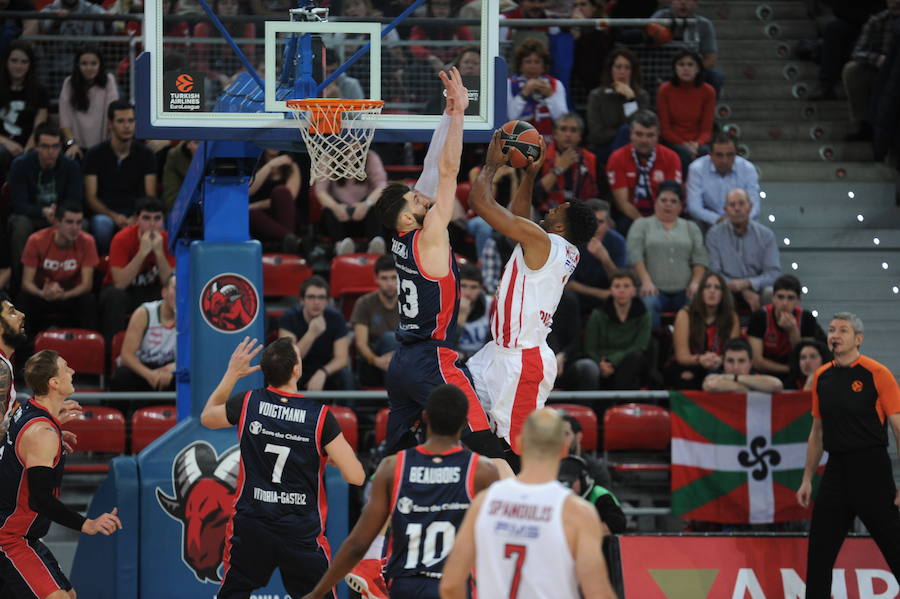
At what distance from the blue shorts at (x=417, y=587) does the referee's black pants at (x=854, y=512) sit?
13.1 ft

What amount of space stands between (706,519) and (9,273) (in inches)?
244

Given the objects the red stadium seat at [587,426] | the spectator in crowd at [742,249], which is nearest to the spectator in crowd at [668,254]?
the spectator in crowd at [742,249]

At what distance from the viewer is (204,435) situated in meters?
9.33

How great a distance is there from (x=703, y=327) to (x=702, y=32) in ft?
14.4

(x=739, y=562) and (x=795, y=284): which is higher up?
(x=795, y=284)

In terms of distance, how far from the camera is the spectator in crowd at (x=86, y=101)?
1312 cm

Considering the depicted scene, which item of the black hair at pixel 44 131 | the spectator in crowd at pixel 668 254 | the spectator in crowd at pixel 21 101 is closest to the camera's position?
the spectator in crowd at pixel 668 254

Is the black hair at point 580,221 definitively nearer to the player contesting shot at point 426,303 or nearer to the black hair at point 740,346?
the player contesting shot at point 426,303

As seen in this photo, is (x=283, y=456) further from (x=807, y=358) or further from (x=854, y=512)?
(x=807, y=358)

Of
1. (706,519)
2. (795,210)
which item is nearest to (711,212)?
(795,210)

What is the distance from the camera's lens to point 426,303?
7598 mm

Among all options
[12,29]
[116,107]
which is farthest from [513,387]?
[12,29]

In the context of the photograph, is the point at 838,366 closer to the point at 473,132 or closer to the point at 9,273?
the point at 473,132

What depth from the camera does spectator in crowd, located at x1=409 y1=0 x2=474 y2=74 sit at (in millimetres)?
11023
